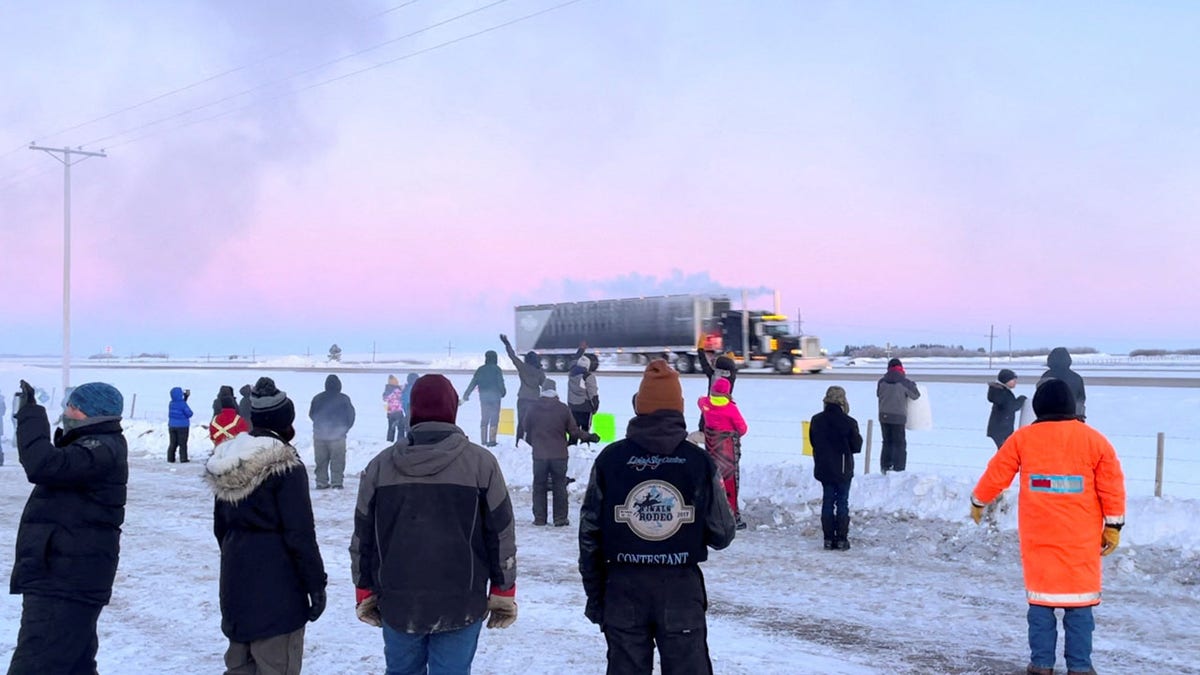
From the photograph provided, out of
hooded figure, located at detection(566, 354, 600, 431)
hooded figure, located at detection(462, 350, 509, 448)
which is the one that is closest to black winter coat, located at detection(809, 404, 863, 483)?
hooded figure, located at detection(566, 354, 600, 431)

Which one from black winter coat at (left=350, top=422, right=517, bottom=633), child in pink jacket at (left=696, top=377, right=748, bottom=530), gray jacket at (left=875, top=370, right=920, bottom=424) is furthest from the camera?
gray jacket at (left=875, top=370, right=920, bottom=424)

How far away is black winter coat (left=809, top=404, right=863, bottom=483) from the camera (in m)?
10.5

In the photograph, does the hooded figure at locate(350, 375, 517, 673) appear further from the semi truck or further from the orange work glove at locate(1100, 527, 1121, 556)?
the semi truck

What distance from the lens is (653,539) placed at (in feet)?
13.3

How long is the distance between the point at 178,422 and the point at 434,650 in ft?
57.9

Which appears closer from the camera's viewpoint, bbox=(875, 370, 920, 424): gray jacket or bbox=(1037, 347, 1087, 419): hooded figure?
bbox=(1037, 347, 1087, 419): hooded figure

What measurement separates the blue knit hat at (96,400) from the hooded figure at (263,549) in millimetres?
715

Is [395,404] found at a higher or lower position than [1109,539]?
lower

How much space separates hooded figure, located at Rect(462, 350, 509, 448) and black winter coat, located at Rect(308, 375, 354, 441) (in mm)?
3492

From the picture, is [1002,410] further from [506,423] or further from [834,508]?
[506,423]

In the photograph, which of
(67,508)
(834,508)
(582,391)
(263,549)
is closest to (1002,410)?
(834,508)

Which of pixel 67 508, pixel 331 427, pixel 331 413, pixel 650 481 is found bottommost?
pixel 331 427

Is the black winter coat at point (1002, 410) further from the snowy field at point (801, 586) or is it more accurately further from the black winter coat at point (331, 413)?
the black winter coat at point (331, 413)

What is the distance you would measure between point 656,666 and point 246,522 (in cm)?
320
